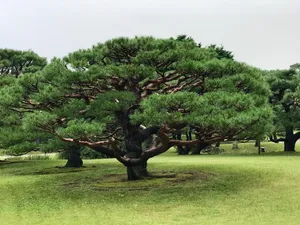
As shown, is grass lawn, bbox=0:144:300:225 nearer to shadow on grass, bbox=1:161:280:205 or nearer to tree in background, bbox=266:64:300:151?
shadow on grass, bbox=1:161:280:205

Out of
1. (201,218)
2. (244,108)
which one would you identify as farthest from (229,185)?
(201,218)

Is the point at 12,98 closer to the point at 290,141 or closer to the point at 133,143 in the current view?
the point at 133,143

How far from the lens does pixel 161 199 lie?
9.13 meters

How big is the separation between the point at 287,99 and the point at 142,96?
562 inches

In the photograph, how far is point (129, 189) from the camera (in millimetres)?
10578

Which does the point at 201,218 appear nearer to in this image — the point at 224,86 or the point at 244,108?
the point at 244,108

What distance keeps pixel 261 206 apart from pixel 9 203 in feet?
19.3

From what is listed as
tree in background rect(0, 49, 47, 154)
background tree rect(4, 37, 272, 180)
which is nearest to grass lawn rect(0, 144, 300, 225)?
background tree rect(4, 37, 272, 180)

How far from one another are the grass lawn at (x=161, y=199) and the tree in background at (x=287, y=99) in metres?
9.90

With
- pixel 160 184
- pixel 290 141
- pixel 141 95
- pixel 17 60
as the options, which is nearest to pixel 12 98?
pixel 141 95

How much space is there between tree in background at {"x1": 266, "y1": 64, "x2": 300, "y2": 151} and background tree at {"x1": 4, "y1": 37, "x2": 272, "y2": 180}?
12.2 meters

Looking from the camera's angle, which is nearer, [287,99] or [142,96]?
[142,96]

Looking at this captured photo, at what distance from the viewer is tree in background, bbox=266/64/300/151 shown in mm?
22953

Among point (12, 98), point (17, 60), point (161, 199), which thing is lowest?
point (161, 199)
